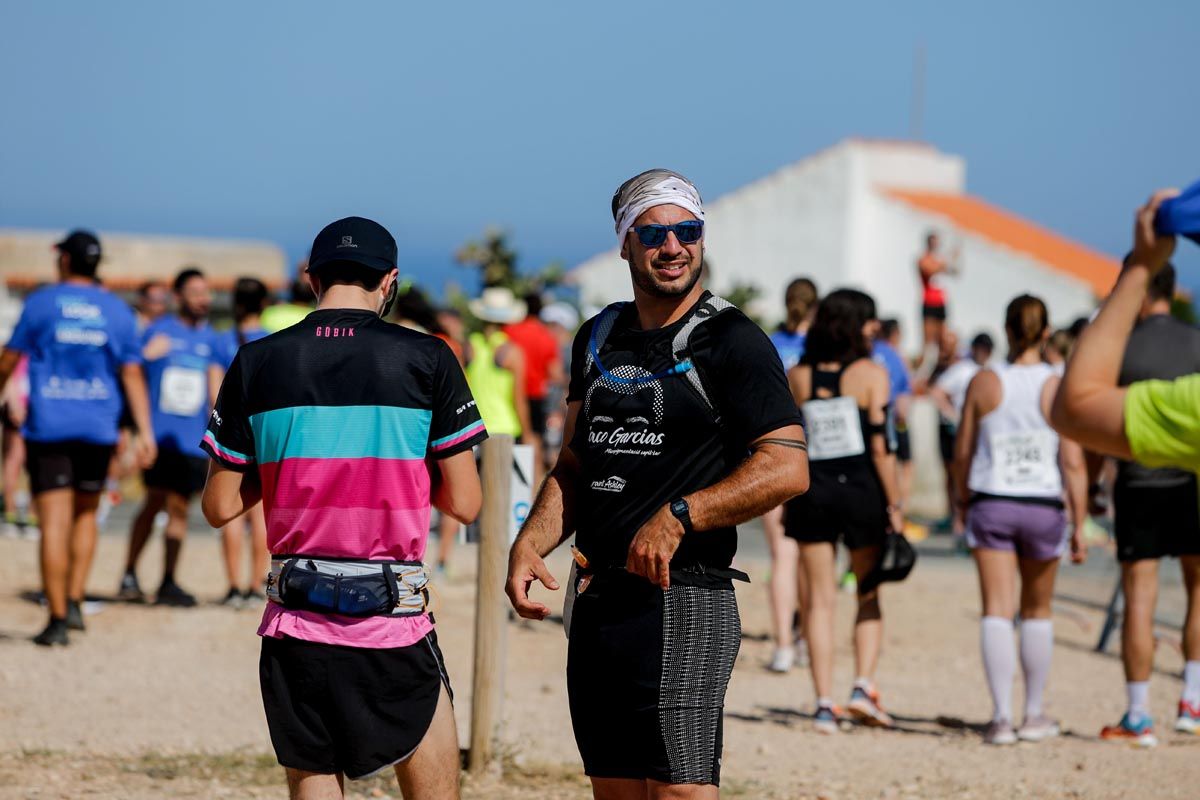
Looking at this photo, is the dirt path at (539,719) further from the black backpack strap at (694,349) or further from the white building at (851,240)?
the white building at (851,240)

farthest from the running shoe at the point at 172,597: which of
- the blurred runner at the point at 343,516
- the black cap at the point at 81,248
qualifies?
the blurred runner at the point at 343,516

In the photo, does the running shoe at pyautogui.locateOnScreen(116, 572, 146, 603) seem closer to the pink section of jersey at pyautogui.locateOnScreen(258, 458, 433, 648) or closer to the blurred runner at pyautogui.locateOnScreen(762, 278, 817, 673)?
the blurred runner at pyautogui.locateOnScreen(762, 278, 817, 673)

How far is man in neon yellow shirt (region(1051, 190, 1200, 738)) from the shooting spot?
3.14m

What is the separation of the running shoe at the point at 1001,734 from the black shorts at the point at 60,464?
518 cm

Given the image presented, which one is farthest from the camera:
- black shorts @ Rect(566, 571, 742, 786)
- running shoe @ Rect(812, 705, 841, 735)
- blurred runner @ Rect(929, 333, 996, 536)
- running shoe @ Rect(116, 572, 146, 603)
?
blurred runner @ Rect(929, 333, 996, 536)

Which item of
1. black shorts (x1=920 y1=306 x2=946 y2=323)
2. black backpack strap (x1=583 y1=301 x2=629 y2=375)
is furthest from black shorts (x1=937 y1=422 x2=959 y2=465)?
black backpack strap (x1=583 y1=301 x2=629 y2=375)

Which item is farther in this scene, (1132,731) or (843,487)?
(843,487)

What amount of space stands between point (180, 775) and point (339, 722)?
8.59 feet

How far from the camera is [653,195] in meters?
4.25

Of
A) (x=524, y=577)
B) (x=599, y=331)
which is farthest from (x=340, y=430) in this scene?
(x=599, y=331)

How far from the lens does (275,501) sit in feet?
14.0

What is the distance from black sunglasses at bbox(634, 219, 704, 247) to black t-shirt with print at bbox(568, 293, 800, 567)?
0.67 ft

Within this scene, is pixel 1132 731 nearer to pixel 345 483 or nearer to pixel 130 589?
pixel 345 483

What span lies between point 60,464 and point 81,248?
1.23m
